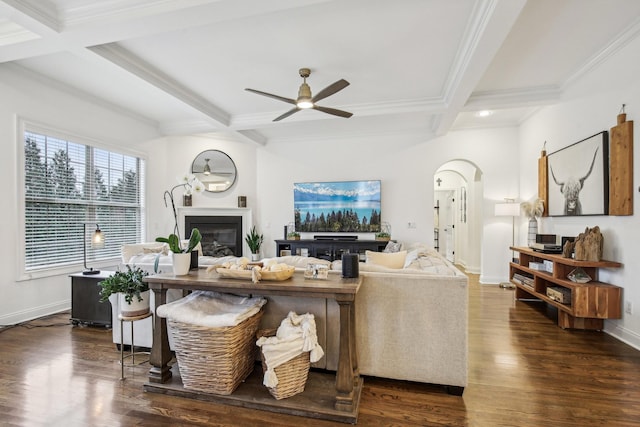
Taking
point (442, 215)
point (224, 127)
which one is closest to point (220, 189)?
point (224, 127)

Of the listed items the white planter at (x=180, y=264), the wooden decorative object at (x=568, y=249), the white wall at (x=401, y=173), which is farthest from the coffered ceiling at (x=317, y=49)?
the wooden decorative object at (x=568, y=249)

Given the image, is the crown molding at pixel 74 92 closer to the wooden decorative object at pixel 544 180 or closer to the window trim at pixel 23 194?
the window trim at pixel 23 194

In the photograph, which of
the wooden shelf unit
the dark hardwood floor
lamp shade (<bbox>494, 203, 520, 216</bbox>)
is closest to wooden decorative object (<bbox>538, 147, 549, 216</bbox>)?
lamp shade (<bbox>494, 203, 520, 216</bbox>)

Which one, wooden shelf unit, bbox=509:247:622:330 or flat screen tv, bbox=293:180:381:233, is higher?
flat screen tv, bbox=293:180:381:233

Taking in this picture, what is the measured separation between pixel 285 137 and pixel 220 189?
1.67 m

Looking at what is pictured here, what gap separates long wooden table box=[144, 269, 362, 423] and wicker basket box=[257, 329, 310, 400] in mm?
37

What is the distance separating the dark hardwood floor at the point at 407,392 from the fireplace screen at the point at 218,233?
3.13 metres

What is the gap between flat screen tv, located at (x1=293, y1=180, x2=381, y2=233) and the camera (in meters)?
5.77

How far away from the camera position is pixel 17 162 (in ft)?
11.5

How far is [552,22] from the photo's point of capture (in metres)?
2.61

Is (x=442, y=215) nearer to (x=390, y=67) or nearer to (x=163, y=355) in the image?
(x=390, y=67)

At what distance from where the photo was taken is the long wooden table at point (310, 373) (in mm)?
1825

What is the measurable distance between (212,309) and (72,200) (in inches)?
133

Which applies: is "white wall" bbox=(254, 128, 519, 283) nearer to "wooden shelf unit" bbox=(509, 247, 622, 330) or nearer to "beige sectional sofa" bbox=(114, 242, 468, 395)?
"wooden shelf unit" bbox=(509, 247, 622, 330)
